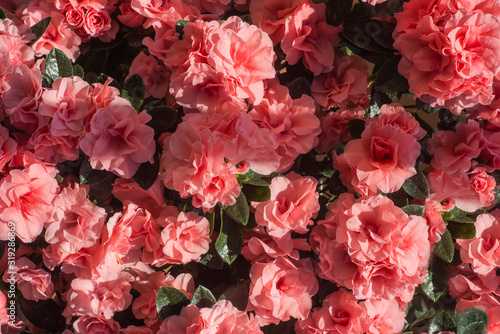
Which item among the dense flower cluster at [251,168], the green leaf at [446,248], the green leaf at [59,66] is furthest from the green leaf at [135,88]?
the green leaf at [446,248]

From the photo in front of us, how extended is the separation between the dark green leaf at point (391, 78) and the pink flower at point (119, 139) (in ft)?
1.62

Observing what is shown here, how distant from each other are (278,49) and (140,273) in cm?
62

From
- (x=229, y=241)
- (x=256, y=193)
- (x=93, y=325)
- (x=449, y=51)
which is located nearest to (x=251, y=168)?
(x=256, y=193)

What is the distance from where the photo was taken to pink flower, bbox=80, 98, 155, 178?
1.01 meters

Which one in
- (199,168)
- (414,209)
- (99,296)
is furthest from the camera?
(99,296)

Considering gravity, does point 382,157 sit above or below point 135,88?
below

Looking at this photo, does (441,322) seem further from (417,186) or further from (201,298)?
(201,298)

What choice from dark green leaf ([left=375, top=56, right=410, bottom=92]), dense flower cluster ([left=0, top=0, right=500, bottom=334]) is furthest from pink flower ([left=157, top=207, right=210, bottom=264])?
dark green leaf ([left=375, top=56, right=410, bottom=92])

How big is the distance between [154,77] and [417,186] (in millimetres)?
631

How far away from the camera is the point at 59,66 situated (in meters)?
1.13

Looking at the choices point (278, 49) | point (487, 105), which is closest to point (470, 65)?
point (487, 105)

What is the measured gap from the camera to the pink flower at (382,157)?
3.33 feet

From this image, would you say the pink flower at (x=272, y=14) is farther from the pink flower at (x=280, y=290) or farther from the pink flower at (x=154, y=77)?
the pink flower at (x=280, y=290)

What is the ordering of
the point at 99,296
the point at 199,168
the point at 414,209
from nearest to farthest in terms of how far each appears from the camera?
1. the point at 199,168
2. the point at 414,209
3. the point at 99,296
